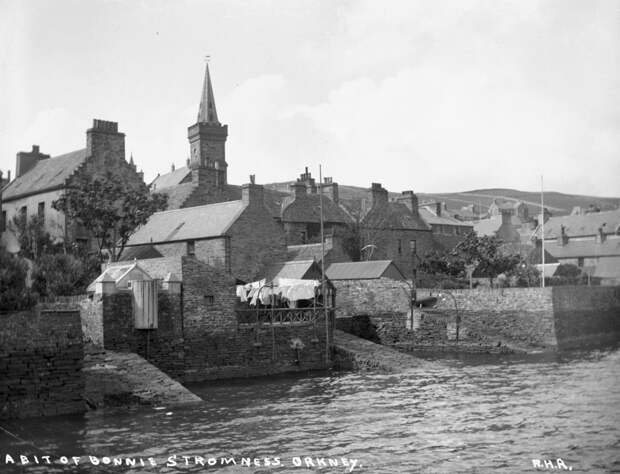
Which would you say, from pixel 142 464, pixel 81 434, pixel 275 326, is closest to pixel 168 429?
pixel 81 434

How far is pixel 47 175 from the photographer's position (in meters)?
51.0

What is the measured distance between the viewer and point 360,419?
18.8m

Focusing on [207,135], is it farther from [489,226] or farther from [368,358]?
[368,358]

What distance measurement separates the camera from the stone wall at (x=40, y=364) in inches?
741

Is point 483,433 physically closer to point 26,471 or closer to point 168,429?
point 168,429

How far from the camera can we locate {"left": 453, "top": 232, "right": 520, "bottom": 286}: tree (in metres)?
51.6

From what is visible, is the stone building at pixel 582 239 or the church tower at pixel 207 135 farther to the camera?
the church tower at pixel 207 135

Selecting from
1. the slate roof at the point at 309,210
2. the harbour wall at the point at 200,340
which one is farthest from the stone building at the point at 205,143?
the harbour wall at the point at 200,340

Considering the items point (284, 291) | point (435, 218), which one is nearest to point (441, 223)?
point (435, 218)

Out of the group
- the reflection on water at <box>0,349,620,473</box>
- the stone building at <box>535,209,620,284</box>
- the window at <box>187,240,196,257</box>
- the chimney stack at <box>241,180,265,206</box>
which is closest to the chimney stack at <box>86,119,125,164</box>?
the window at <box>187,240,196,257</box>

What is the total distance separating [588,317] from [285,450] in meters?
30.2

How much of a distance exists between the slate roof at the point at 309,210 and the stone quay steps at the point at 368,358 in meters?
20.4

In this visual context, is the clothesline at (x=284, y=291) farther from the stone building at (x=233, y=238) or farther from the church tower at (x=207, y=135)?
the church tower at (x=207, y=135)

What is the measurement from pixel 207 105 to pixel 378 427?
69922 mm
